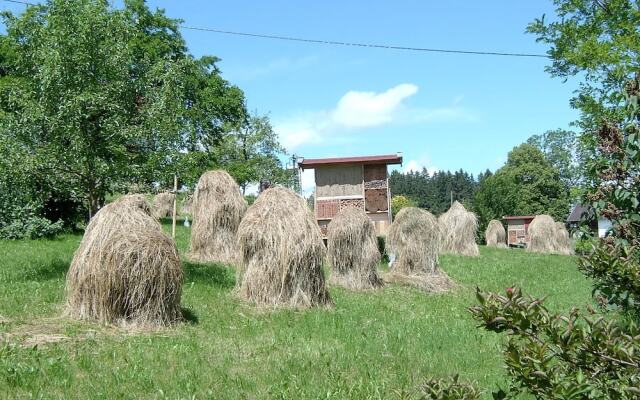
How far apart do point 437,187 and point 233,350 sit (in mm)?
141533

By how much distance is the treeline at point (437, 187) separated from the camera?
139250mm

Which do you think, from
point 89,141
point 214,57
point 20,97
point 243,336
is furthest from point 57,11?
point 214,57

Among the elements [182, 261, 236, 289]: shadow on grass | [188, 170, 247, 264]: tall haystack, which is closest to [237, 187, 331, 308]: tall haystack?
[182, 261, 236, 289]: shadow on grass

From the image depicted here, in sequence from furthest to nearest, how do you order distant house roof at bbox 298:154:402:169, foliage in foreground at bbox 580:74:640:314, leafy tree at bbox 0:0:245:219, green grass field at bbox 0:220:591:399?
distant house roof at bbox 298:154:402:169, leafy tree at bbox 0:0:245:219, green grass field at bbox 0:220:591:399, foliage in foreground at bbox 580:74:640:314

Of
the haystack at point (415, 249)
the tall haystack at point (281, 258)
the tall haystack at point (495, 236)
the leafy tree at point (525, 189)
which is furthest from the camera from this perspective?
the leafy tree at point (525, 189)

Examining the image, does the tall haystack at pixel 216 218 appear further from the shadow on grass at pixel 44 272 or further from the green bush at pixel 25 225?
the green bush at pixel 25 225

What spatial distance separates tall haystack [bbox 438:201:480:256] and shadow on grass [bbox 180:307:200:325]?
22.1 m

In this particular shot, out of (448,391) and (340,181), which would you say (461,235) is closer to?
(340,181)

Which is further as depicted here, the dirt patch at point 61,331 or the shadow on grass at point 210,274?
the shadow on grass at point 210,274

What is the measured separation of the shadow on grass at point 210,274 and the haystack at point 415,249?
489 cm

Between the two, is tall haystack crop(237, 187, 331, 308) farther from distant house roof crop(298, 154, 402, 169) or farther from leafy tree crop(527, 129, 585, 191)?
leafy tree crop(527, 129, 585, 191)

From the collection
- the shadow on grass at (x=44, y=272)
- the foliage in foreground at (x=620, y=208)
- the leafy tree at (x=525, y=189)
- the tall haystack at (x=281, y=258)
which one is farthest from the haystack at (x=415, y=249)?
the leafy tree at (x=525, y=189)

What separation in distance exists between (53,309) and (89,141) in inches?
156

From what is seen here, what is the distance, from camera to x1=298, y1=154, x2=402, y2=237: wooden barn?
29.0 meters
